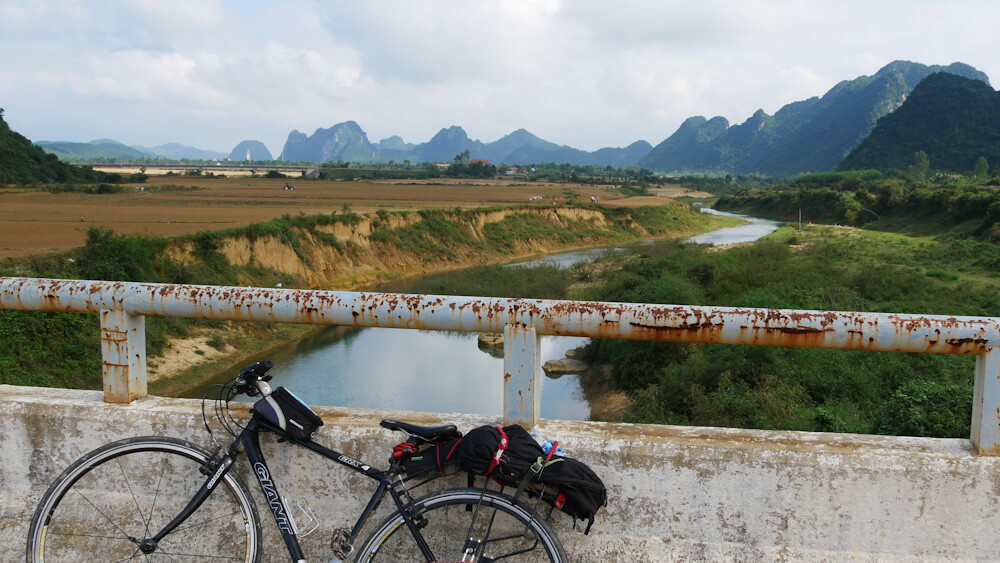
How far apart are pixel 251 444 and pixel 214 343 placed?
19108 mm

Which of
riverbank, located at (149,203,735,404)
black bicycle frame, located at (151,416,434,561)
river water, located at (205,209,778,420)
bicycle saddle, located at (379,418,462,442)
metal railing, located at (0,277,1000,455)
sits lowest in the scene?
river water, located at (205,209,778,420)

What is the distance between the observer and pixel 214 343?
1975 cm

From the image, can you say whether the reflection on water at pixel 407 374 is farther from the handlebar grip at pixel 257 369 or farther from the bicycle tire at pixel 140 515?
the handlebar grip at pixel 257 369

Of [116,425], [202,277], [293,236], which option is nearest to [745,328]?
[116,425]

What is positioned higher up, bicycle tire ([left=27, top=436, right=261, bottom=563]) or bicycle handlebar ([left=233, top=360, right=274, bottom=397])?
bicycle handlebar ([left=233, top=360, right=274, bottom=397])

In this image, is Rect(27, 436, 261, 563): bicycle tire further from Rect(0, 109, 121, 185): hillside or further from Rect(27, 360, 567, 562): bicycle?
Rect(0, 109, 121, 185): hillside

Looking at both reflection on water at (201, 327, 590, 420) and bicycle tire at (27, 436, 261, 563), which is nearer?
bicycle tire at (27, 436, 261, 563)

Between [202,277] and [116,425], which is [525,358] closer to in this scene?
[116,425]

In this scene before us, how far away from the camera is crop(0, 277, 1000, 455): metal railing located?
7.29 feet

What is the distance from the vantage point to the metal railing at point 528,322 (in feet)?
7.29

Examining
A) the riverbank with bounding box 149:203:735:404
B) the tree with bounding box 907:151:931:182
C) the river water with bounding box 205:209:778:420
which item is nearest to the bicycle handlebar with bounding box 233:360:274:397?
the river water with bounding box 205:209:778:420

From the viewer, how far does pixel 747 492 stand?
229cm

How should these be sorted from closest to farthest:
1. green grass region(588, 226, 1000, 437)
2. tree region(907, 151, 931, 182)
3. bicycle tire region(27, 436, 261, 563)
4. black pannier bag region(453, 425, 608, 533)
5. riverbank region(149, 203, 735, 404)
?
1. black pannier bag region(453, 425, 608, 533)
2. bicycle tire region(27, 436, 261, 563)
3. green grass region(588, 226, 1000, 437)
4. riverbank region(149, 203, 735, 404)
5. tree region(907, 151, 931, 182)

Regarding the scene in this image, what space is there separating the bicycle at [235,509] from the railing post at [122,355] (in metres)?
0.28
